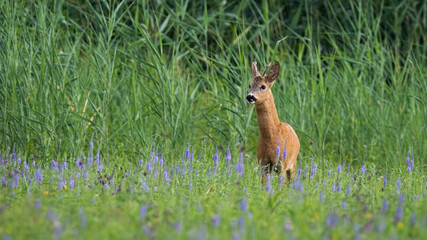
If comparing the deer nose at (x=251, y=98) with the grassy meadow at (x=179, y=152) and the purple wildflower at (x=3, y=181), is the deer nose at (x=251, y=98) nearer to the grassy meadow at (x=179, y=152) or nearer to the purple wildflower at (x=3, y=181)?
the grassy meadow at (x=179, y=152)

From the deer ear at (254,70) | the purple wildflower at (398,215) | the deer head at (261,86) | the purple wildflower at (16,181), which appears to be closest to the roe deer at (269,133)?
the deer head at (261,86)

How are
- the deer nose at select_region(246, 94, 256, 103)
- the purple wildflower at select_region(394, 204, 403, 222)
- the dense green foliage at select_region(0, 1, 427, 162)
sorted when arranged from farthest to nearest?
the dense green foliage at select_region(0, 1, 427, 162) < the deer nose at select_region(246, 94, 256, 103) < the purple wildflower at select_region(394, 204, 403, 222)

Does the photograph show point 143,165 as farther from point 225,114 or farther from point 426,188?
point 426,188

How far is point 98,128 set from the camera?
20.5 feet

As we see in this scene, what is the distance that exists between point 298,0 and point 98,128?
6020 mm

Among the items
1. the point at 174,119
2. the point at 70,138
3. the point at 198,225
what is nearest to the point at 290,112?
the point at 174,119

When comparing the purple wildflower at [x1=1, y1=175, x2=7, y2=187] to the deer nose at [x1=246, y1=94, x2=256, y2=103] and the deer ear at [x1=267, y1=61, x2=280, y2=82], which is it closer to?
the deer nose at [x1=246, y1=94, x2=256, y2=103]

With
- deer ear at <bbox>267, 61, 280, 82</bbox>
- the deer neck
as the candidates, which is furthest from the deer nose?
deer ear at <bbox>267, 61, 280, 82</bbox>

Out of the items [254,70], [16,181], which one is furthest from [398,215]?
[16,181]

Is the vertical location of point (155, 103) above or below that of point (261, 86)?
below

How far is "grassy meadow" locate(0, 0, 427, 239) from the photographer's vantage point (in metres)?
3.69

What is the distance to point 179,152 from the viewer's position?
6.50 meters

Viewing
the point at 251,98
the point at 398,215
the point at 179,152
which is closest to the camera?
the point at 398,215

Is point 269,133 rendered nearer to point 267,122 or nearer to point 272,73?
point 267,122
